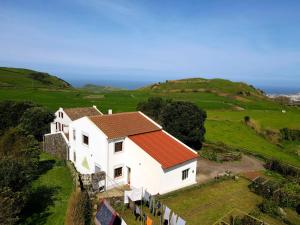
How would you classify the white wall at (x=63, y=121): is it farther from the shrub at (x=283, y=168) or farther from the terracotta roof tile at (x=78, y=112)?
the shrub at (x=283, y=168)

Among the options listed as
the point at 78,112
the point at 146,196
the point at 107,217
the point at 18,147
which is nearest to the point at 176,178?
the point at 146,196

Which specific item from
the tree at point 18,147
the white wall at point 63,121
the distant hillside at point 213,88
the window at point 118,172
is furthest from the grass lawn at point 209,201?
the distant hillside at point 213,88

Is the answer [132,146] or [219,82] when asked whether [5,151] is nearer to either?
[132,146]

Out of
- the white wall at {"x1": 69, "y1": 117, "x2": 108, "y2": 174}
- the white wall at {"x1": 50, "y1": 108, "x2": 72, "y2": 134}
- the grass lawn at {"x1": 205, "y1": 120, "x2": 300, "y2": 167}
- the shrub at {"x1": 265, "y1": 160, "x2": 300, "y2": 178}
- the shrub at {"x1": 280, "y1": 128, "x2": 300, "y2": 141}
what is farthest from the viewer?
the shrub at {"x1": 280, "y1": 128, "x2": 300, "y2": 141}

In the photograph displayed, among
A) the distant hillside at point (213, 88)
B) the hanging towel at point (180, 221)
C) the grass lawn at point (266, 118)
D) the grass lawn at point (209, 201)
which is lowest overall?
the grass lawn at point (209, 201)

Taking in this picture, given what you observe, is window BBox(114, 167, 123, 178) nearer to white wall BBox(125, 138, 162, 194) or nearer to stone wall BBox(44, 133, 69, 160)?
white wall BBox(125, 138, 162, 194)

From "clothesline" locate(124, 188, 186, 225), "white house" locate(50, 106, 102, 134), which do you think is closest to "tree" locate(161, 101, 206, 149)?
"white house" locate(50, 106, 102, 134)

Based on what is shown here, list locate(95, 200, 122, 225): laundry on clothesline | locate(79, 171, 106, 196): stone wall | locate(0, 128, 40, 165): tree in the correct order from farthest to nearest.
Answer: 1. locate(0, 128, 40, 165): tree
2. locate(79, 171, 106, 196): stone wall
3. locate(95, 200, 122, 225): laundry on clothesline
